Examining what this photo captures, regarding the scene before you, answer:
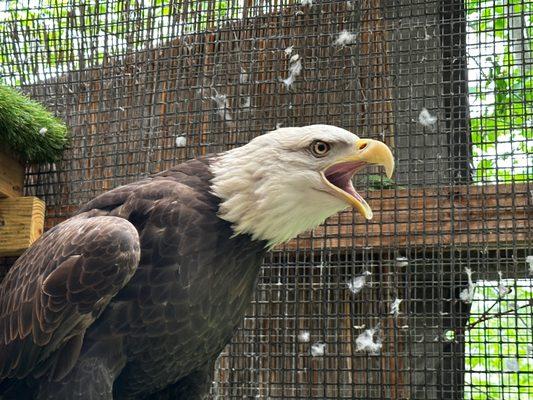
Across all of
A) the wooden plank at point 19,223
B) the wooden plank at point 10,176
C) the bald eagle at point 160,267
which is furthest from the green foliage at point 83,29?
the bald eagle at point 160,267

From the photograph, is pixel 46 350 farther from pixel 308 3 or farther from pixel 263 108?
pixel 308 3

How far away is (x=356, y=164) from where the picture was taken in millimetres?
2518

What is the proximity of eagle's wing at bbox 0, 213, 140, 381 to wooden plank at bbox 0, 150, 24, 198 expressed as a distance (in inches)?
52.6

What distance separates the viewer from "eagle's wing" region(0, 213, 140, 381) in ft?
7.57

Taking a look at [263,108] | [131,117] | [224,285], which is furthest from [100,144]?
[224,285]

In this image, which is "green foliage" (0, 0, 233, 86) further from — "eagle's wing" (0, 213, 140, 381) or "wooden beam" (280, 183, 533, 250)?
"eagle's wing" (0, 213, 140, 381)

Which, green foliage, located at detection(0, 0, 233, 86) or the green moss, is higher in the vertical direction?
green foliage, located at detection(0, 0, 233, 86)

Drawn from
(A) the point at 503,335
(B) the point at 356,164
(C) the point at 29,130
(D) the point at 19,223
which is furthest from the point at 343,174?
(D) the point at 19,223

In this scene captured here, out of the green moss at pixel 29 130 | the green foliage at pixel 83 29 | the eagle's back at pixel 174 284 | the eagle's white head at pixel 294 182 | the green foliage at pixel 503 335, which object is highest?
the green foliage at pixel 83 29

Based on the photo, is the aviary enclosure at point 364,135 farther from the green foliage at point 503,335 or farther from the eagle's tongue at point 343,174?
A: the eagle's tongue at point 343,174

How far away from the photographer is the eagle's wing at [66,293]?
7.57 feet

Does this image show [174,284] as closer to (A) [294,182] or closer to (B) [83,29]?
(A) [294,182]

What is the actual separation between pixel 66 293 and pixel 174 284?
1.12 feet


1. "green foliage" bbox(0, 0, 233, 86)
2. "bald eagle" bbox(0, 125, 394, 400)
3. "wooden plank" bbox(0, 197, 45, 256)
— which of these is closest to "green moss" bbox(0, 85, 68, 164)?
"wooden plank" bbox(0, 197, 45, 256)
